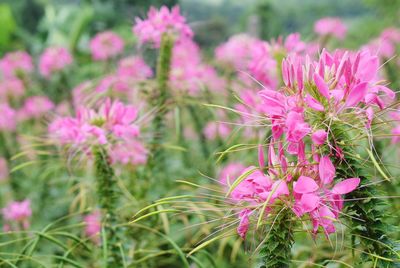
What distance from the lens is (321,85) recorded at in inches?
24.1

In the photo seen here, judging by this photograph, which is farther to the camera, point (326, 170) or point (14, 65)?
point (14, 65)

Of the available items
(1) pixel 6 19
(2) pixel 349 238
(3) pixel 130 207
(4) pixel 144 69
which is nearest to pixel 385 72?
(4) pixel 144 69

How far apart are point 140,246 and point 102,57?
1.52 metres

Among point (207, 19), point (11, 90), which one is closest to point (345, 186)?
point (11, 90)

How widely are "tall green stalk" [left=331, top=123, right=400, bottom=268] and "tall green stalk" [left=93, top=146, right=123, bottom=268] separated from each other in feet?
1.59

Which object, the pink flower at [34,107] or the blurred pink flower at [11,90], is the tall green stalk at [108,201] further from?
the blurred pink flower at [11,90]

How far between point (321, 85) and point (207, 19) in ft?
9.96

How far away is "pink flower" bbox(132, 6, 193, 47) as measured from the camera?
136 cm

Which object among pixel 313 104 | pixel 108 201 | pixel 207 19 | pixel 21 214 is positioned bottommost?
pixel 21 214

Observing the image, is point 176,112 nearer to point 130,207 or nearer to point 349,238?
point 130,207

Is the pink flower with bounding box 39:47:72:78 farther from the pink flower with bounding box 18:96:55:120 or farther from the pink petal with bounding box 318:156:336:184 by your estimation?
the pink petal with bounding box 318:156:336:184

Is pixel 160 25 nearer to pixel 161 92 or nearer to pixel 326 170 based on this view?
pixel 161 92

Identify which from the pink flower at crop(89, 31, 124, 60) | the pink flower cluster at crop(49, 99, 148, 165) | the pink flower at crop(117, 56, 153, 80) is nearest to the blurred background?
the pink flower at crop(89, 31, 124, 60)

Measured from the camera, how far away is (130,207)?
4.25 ft
